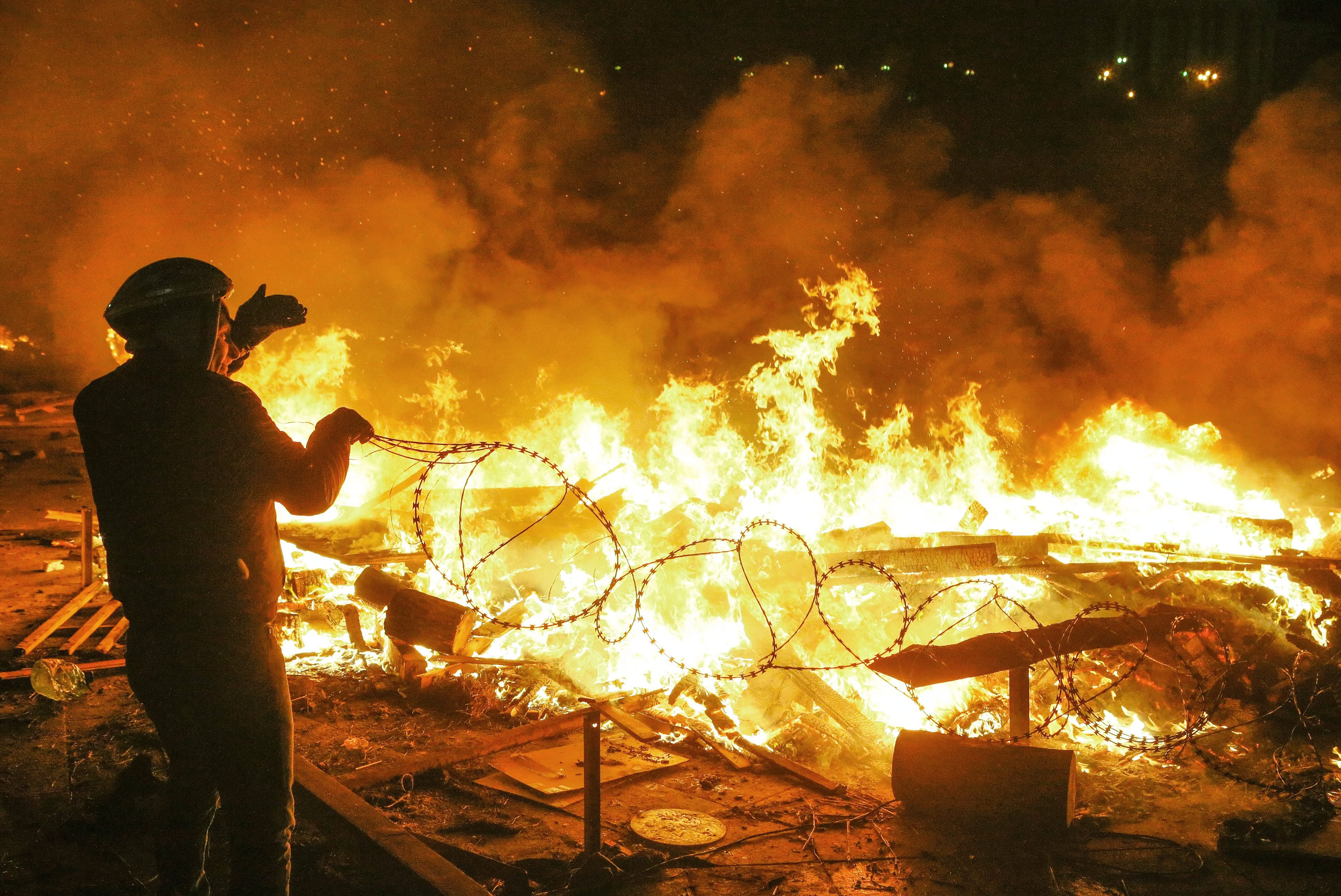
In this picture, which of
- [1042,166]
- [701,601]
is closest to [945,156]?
[1042,166]

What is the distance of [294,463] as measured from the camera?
284 centimetres

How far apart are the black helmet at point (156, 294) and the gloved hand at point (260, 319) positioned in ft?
1.24

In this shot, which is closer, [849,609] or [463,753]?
[463,753]

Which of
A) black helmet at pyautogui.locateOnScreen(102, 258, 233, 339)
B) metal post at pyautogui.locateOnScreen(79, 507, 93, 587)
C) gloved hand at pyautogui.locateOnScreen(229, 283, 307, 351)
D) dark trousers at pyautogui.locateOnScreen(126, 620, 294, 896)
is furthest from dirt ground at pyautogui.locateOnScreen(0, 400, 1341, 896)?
metal post at pyautogui.locateOnScreen(79, 507, 93, 587)

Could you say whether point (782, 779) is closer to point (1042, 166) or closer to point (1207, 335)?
point (1207, 335)

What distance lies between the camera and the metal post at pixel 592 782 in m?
4.19

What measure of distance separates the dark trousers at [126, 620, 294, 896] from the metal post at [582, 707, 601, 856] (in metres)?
1.58

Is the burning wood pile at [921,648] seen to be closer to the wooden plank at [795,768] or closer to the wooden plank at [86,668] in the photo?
the wooden plank at [795,768]

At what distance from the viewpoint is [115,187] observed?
41.3 ft

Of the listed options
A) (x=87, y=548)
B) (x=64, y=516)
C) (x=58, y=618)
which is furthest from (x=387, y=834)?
(x=64, y=516)

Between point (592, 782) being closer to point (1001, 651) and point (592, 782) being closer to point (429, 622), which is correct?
point (1001, 651)

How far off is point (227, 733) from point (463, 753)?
2951mm

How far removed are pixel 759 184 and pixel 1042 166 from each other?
624cm

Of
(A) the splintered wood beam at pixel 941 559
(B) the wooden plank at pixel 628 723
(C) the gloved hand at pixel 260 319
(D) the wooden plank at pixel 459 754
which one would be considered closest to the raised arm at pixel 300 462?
(C) the gloved hand at pixel 260 319
